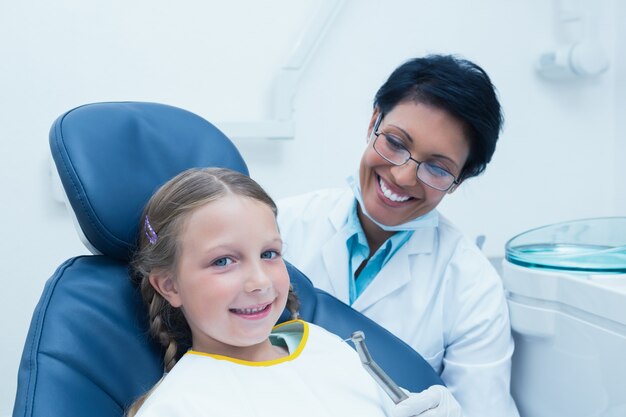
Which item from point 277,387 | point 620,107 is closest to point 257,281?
point 277,387

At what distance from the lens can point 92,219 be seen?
37.8 inches

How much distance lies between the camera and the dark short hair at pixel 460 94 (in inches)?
46.8

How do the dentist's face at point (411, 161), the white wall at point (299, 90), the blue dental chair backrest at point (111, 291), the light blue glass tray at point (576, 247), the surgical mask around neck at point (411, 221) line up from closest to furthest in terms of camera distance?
the blue dental chair backrest at point (111, 291) → the light blue glass tray at point (576, 247) → the dentist's face at point (411, 161) → the surgical mask around neck at point (411, 221) → the white wall at point (299, 90)

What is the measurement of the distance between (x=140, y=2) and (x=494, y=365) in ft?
4.30

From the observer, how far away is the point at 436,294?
1281 mm

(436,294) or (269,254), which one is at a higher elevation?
(269,254)

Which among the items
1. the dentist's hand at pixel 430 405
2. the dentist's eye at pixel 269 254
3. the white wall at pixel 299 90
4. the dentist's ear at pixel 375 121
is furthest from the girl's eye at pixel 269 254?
the white wall at pixel 299 90

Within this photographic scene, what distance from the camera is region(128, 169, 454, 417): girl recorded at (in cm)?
89

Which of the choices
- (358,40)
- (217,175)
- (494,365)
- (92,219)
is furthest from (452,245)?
(358,40)

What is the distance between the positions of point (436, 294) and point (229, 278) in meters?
0.53

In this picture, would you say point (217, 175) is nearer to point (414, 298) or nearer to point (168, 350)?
point (168, 350)

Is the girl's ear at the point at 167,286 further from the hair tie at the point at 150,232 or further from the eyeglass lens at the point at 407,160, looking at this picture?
the eyeglass lens at the point at 407,160

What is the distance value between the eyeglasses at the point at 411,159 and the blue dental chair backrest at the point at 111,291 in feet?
0.95

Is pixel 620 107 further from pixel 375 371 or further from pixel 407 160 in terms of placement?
pixel 375 371
